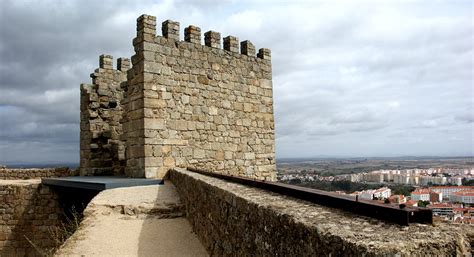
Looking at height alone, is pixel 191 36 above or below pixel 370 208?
above

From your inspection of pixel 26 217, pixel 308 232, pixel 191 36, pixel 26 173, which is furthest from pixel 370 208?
pixel 26 173

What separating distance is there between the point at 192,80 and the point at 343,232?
8605mm

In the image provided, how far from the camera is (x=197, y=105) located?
400 inches

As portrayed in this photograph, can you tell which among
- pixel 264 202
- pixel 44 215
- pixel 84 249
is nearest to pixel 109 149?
pixel 44 215

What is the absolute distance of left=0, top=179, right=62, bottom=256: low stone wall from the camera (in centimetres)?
1065

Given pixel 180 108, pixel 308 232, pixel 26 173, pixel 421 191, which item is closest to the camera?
pixel 308 232

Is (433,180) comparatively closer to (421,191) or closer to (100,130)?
(421,191)

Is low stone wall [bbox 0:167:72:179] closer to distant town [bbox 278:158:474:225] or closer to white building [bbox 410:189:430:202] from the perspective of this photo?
distant town [bbox 278:158:474:225]

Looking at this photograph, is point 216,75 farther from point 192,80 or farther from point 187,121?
point 187,121

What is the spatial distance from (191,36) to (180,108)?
80.8 inches

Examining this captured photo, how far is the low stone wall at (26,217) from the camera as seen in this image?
1065 centimetres

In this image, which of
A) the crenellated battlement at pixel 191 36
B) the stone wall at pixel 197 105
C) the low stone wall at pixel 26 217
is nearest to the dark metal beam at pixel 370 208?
the stone wall at pixel 197 105

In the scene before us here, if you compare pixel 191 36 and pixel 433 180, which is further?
pixel 433 180

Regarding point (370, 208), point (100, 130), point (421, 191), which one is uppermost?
point (100, 130)
